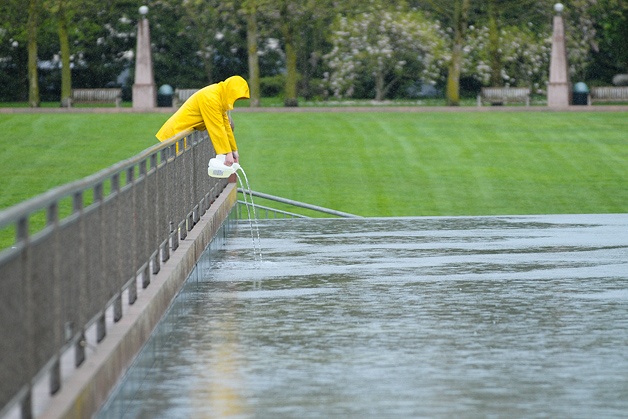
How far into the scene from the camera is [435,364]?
31.0 ft

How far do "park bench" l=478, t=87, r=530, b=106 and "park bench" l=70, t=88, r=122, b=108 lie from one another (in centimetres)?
1393

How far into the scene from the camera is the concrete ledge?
713 centimetres

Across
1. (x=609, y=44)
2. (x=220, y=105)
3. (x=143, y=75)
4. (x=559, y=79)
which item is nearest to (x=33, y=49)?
(x=143, y=75)

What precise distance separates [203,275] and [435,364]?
5.29 metres

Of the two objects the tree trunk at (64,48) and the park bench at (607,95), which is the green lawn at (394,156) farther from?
the tree trunk at (64,48)

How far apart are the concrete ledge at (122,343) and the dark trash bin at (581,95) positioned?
149 ft

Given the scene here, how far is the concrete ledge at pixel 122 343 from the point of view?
7.13 m

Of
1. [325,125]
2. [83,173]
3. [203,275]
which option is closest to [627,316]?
[203,275]

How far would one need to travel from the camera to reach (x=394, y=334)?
1073cm

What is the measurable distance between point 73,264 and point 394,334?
3.41 meters

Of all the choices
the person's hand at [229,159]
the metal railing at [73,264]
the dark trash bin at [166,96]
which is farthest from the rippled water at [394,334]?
the dark trash bin at [166,96]

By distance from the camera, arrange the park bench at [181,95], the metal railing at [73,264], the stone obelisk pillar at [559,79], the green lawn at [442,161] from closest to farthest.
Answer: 1. the metal railing at [73,264]
2. the green lawn at [442,161]
3. the stone obelisk pillar at [559,79]
4. the park bench at [181,95]

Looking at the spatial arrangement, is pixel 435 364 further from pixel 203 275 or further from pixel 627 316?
pixel 203 275

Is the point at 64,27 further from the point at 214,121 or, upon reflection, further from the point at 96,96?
the point at 214,121
